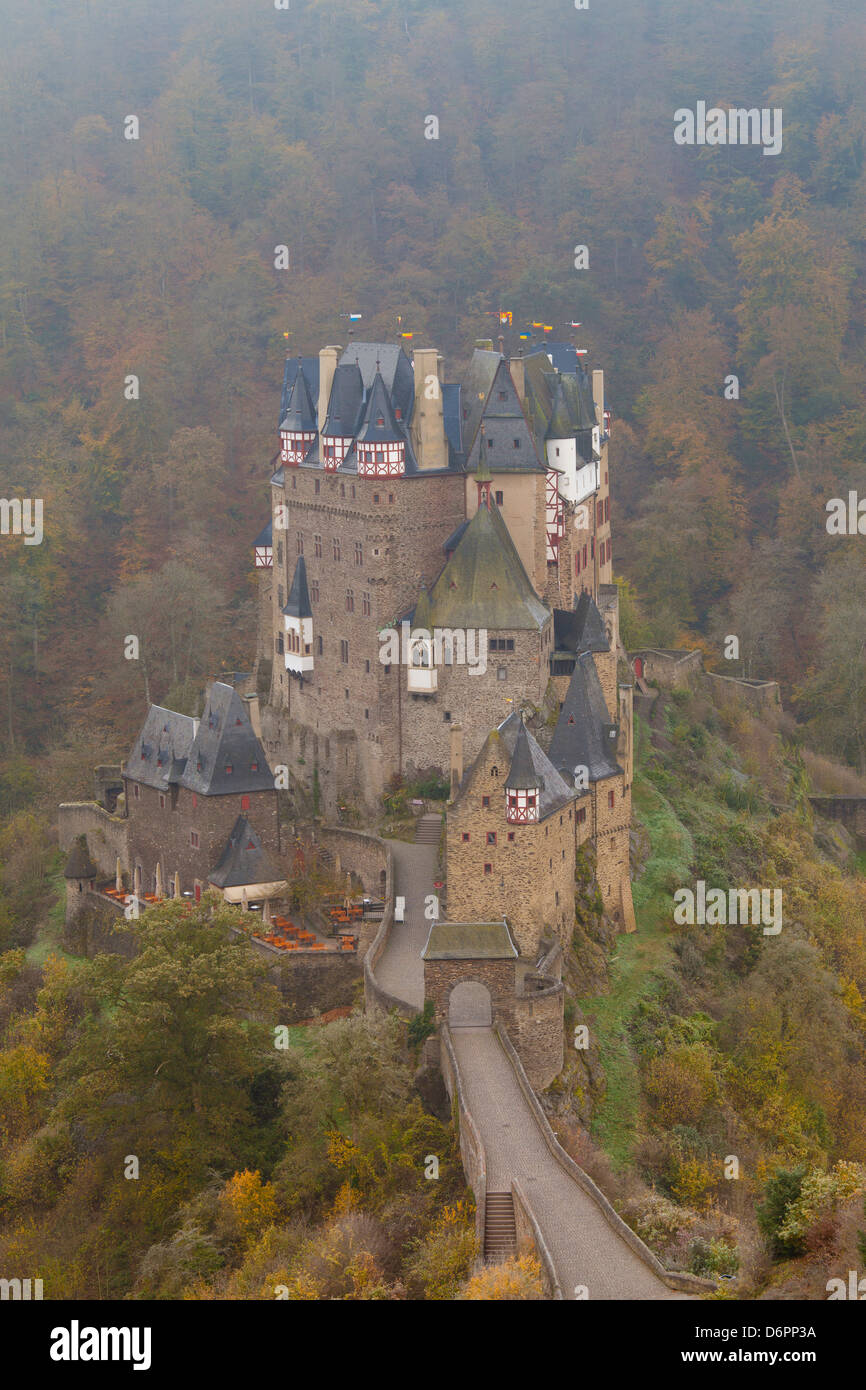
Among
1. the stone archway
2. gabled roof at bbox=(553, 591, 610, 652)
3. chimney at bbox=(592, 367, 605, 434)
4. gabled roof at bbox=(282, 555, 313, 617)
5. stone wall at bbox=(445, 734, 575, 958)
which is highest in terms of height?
chimney at bbox=(592, 367, 605, 434)

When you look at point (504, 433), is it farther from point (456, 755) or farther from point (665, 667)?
point (665, 667)

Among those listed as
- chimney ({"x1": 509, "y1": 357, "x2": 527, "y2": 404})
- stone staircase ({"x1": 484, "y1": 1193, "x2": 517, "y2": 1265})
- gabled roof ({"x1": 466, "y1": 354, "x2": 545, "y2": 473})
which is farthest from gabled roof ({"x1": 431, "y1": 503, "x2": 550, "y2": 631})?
stone staircase ({"x1": 484, "y1": 1193, "x2": 517, "y2": 1265})

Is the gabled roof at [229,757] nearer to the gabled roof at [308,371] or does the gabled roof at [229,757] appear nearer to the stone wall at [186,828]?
the stone wall at [186,828]

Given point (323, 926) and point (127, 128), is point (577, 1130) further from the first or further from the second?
point (127, 128)

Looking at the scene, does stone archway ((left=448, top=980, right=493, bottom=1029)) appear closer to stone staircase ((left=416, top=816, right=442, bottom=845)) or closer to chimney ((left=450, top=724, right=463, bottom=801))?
chimney ((left=450, top=724, right=463, bottom=801))

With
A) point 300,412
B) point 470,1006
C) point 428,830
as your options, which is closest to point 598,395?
point 300,412

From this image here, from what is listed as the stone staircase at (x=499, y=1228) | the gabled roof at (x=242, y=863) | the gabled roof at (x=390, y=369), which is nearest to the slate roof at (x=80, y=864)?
the gabled roof at (x=242, y=863)
